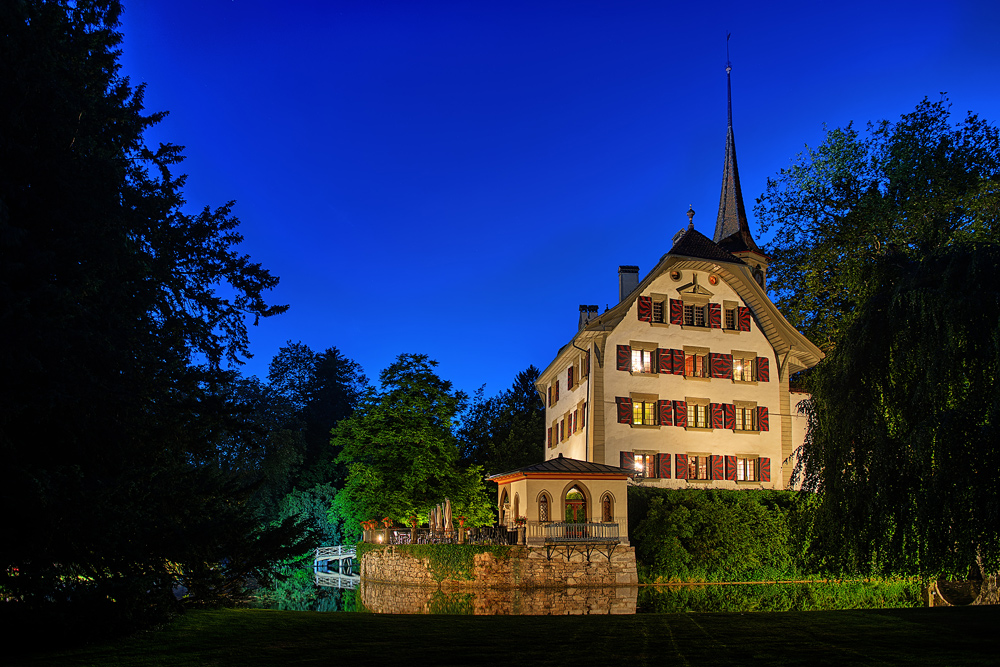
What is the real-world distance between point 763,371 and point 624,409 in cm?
687

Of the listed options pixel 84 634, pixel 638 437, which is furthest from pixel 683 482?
pixel 84 634

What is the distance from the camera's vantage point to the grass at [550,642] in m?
11.0

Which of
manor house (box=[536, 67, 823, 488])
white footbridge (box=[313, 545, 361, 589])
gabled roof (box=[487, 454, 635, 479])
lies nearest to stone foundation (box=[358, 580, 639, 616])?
gabled roof (box=[487, 454, 635, 479])

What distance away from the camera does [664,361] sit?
34.2 m

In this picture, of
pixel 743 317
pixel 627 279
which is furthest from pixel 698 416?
pixel 627 279

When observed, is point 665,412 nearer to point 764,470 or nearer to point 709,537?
point 764,470

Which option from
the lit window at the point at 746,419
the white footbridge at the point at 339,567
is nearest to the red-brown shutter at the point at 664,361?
the lit window at the point at 746,419

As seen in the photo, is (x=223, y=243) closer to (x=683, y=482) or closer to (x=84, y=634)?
(x=84, y=634)

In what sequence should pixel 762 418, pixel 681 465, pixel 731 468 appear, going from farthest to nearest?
pixel 762 418 < pixel 731 468 < pixel 681 465

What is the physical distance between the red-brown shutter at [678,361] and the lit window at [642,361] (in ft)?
3.19

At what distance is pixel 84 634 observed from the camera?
388 inches

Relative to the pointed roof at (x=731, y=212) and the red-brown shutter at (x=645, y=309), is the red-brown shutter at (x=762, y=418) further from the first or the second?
the pointed roof at (x=731, y=212)

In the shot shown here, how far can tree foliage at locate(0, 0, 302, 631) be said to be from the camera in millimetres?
9586

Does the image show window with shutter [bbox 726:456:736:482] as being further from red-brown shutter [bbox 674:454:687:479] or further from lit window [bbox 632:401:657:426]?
lit window [bbox 632:401:657:426]
